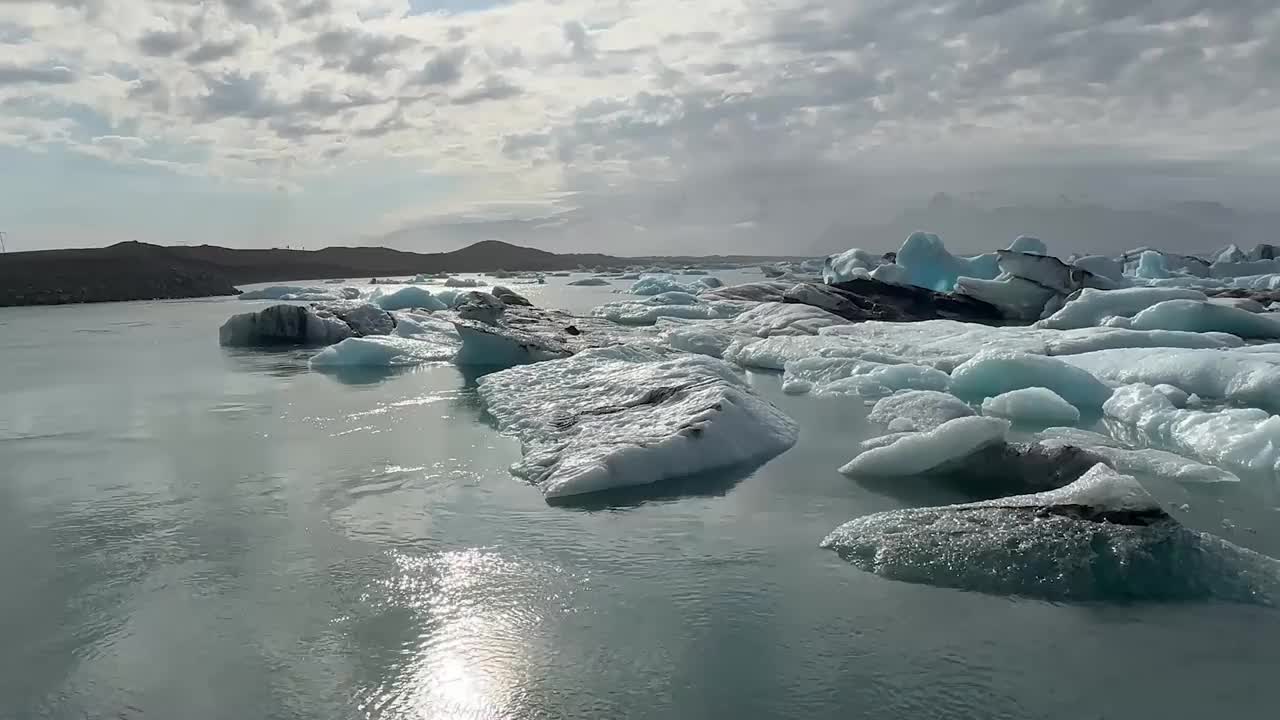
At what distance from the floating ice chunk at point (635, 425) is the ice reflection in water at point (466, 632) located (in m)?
1.39

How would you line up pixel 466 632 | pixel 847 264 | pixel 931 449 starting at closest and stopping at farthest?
pixel 466 632
pixel 931 449
pixel 847 264

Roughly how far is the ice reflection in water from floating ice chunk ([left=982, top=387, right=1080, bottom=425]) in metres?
5.90

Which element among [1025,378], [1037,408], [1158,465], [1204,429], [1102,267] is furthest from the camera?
[1102,267]

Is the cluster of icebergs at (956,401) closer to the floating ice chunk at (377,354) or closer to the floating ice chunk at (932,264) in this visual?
the floating ice chunk at (377,354)

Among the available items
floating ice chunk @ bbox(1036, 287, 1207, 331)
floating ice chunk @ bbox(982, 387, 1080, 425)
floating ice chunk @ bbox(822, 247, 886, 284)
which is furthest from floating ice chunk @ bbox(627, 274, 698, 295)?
floating ice chunk @ bbox(982, 387, 1080, 425)

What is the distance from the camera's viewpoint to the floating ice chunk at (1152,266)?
96.5 feet

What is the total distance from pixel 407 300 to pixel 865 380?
54.2ft

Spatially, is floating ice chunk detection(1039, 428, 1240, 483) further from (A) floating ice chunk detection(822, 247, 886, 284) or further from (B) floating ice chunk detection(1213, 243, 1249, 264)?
(B) floating ice chunk detection(1213, 243, 1249, 264)

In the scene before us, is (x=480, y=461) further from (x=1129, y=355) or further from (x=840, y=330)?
(x=840, y=330)

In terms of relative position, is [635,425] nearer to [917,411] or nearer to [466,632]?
[917,411]

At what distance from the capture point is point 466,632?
3453mm

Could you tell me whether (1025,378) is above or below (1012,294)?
below

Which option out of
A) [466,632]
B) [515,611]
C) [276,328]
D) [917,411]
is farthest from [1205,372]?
[276,328]

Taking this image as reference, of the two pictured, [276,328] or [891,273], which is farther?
[891,273]
